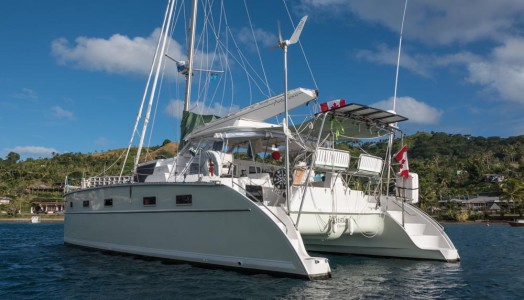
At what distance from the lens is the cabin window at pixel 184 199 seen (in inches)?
445

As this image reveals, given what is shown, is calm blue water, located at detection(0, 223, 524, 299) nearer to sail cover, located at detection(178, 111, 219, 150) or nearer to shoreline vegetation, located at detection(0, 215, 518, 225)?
A: sail cover, located at detection(178, 111, 219, 150)

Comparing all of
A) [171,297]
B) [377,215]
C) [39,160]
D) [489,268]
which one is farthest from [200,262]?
[39,160]

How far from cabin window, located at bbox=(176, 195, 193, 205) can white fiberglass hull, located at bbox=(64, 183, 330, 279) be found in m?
0.03

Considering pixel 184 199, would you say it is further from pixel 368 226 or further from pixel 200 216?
pixel 368 226

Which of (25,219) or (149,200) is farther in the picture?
(25,219)

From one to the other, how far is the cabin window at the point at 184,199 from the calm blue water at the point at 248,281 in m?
1.65

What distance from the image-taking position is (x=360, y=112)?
11484mm

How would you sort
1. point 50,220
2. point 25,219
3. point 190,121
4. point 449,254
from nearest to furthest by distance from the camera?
1. point 449,254
2. point 190,121
3. point 25,219
4. point 50,220

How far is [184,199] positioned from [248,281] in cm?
308

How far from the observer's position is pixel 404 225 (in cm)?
1332

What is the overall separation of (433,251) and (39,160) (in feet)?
353

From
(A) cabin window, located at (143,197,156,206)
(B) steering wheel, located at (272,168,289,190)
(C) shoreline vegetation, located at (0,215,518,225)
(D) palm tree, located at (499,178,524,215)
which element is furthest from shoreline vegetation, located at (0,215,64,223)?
(D) palm tree, located at (499,178,524,215)

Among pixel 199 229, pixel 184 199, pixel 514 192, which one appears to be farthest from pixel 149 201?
pixel 514 192

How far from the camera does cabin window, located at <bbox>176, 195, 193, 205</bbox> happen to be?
1130cm
